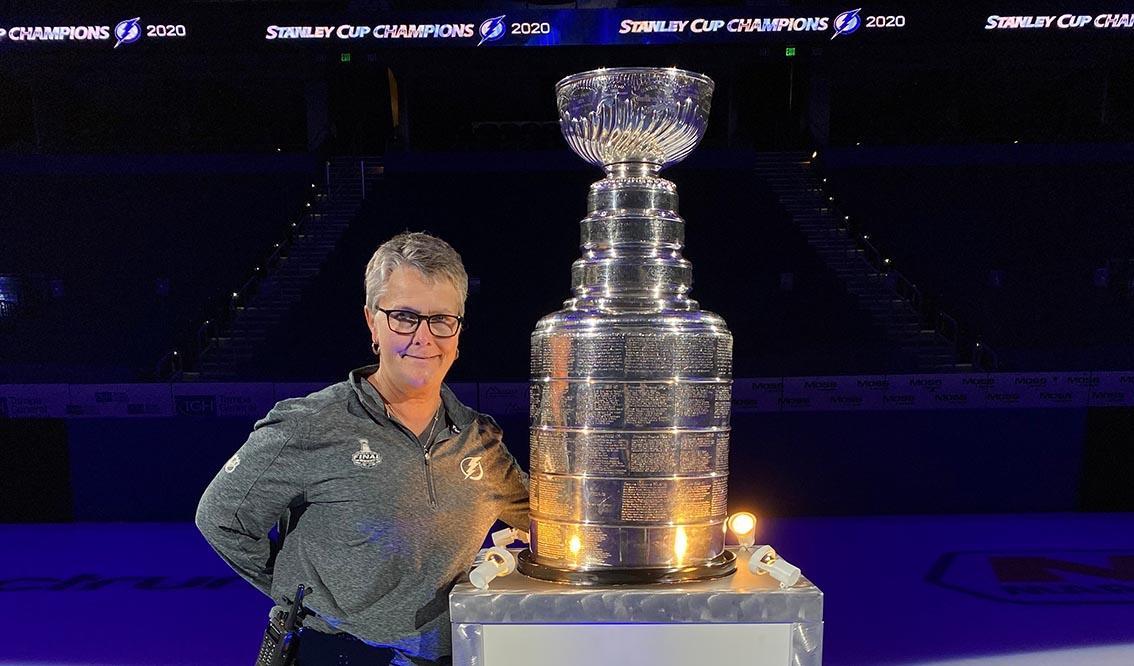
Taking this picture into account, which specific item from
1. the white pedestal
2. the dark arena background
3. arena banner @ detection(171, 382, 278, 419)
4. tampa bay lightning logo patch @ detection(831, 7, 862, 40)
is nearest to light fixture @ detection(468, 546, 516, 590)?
the white pedestal

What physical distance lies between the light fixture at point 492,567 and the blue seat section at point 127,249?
27.8 ft

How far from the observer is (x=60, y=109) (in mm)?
15961

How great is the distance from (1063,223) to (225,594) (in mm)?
13383

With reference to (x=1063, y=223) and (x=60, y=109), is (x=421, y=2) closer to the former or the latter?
(x=60, y=109)

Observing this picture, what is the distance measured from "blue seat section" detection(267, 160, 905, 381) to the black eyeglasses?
5681 millimetres

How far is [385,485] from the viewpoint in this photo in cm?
143

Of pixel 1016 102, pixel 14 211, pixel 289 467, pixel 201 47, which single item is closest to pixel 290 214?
pixel 201 47

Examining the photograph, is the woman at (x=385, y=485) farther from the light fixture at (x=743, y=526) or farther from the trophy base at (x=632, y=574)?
the light fixture at (x=743, y=526)

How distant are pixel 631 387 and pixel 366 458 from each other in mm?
602

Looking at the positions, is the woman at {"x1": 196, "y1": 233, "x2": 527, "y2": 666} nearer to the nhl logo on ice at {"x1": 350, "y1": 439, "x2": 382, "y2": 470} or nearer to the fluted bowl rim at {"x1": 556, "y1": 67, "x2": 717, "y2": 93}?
the nhl logo on ice at {"x1": 350, "y1": 439, "x2": 382, "y2": 470}

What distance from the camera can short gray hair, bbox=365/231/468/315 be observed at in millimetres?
1360

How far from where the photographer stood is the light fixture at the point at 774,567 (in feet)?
3.48

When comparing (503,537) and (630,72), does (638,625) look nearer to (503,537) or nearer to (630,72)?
(503,537)

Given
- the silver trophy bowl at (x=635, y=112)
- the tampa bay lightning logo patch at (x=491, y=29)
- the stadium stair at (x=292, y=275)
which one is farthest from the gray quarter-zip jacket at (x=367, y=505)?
the tampa bay lightning logo patch at (x=491, y=29)
